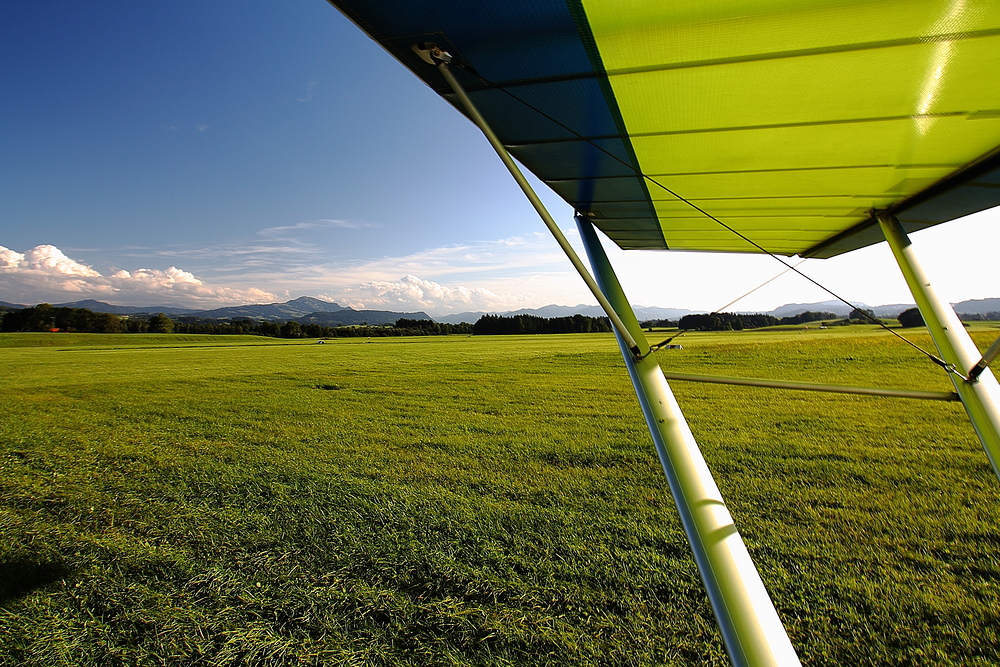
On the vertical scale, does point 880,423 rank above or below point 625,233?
below

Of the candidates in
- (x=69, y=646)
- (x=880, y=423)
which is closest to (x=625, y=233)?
(x=69, y=646)

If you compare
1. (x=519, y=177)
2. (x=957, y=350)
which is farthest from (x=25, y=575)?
(x=957, y=350)

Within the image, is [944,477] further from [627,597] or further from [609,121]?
[609,121]

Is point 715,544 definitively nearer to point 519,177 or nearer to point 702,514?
point 702,514

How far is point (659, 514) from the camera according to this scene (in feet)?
12.5

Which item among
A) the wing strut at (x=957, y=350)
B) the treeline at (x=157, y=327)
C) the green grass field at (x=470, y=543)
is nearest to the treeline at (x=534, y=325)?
the treeline at (x=157, y=327)

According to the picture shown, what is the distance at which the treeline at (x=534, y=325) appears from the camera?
62406mm

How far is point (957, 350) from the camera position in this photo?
205 cm

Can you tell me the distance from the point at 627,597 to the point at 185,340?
69314mm

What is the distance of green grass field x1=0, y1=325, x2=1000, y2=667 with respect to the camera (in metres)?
2.30

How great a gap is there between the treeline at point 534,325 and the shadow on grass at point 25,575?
58.8 meters

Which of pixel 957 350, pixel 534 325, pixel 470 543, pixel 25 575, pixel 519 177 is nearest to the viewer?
pixel 519 177

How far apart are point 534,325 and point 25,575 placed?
66588mm

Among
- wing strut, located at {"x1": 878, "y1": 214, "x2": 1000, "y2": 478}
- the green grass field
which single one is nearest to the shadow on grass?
the green grass field
